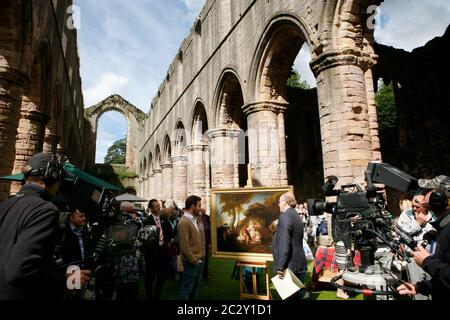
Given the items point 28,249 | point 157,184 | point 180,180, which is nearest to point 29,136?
point 180,180

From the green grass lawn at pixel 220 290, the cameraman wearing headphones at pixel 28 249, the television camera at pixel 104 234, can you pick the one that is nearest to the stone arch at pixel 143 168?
the green grass lawn at pixel 220 290

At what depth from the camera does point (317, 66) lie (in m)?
6.44

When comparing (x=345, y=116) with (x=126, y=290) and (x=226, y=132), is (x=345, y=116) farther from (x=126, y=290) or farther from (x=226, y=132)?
(x=226, y=132)

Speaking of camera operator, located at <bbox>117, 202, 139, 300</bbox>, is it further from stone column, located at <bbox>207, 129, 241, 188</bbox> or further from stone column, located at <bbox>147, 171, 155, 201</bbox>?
stone column, located at <bbox>147, 171, 155, 201</bbox>

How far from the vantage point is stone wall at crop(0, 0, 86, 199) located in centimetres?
666

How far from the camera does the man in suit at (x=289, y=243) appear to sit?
359 cm

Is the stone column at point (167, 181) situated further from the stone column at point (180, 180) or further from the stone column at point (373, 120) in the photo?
the stone column at point (373, 120)

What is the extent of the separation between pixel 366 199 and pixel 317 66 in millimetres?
4610

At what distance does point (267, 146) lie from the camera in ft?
29.4

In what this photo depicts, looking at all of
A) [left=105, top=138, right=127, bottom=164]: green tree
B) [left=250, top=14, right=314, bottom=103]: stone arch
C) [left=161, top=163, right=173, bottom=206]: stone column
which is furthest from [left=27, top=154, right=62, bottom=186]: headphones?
[left=105, top=138, right=127, bottom=164]: green tree

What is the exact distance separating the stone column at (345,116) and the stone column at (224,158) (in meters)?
5.80

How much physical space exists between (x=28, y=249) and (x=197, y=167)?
1333 centimetres
